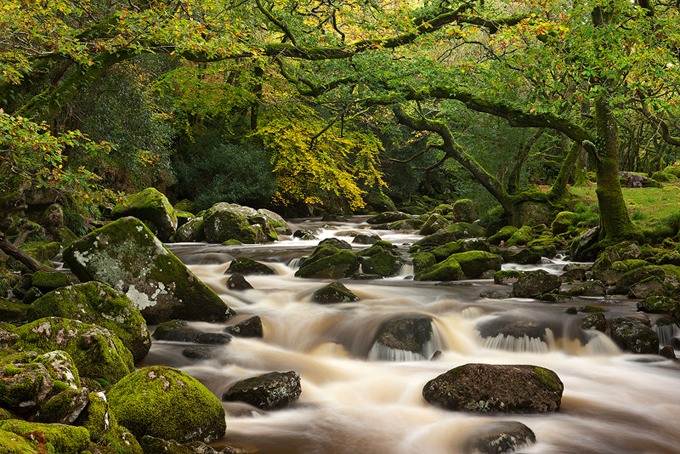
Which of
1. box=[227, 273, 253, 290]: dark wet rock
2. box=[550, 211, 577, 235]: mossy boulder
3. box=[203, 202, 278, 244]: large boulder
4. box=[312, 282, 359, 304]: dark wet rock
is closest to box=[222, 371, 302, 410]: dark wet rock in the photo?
box=[312, 282, 359, 304]: dark wet rock

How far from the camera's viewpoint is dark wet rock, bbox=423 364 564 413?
6449 millimetres

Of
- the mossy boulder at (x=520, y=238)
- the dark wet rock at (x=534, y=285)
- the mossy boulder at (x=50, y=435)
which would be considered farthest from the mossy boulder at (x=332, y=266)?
the mossy boulder at (x=50, y=435)

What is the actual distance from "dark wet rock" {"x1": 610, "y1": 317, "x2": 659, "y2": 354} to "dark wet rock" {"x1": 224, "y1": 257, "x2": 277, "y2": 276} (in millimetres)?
8665

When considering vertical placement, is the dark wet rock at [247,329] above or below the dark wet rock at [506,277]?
below

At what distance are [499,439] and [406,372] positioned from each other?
8.82 feet

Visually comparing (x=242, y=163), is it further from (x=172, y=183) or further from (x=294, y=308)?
(x=294, y=308)

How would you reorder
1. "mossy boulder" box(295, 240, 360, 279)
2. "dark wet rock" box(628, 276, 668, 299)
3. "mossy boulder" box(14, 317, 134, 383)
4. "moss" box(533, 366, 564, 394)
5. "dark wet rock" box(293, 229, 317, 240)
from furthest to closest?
"dark wet rock" box(293, 229, 317, 240) → "mossy boulder" box(295, 240, 360, 279) → "dark wet rock" box(628, 276, 668, 299) → "moss" box(533, 366, 564, 394) → "mossy boulder" box(14, 317, 134, 383)

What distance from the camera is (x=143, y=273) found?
9859mm

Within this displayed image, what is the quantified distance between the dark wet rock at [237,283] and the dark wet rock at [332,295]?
1.98m

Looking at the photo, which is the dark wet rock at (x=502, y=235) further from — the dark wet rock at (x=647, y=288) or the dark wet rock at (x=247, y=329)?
the dark wet rock at (x=247, y=329)

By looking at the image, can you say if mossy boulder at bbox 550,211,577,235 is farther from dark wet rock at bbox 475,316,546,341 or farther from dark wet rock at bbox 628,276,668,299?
dark wet rock at bbox 475,316,546,341

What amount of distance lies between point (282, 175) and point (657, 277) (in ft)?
65.1

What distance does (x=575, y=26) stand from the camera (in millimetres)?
10492

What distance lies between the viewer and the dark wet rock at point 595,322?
9461mm
